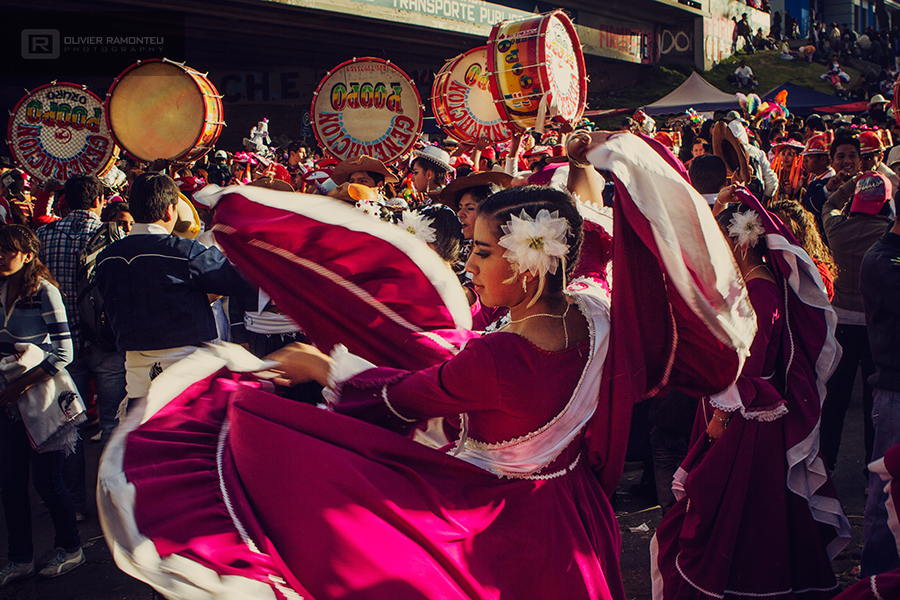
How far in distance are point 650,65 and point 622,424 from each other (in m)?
33.4

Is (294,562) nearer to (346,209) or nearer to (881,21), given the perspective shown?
(346,209)

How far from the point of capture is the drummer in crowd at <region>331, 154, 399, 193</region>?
5547mm

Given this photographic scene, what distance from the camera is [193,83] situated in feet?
20.1

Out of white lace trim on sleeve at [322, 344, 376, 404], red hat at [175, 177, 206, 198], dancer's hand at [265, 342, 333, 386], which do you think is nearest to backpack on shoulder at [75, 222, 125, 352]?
red hat at [175, 177, 206, 198]

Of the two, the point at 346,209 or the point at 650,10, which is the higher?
the point at 650,10

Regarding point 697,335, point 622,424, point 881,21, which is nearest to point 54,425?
point 622,424

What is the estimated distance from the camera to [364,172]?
18.4 ft

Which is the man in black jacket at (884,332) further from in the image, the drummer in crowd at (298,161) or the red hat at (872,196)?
the drummer in crowd at (298,161)

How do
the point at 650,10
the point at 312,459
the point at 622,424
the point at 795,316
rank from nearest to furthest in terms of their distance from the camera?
the point at 312,459 → the point at 622,424 → the point at 795,316 → the point at 650,10

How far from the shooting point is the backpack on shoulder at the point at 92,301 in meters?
4.54

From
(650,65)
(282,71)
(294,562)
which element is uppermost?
(650,65)

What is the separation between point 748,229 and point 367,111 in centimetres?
484

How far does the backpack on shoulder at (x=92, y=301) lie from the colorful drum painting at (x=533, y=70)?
280 cm

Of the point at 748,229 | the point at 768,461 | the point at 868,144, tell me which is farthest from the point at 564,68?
the point at 768,461
